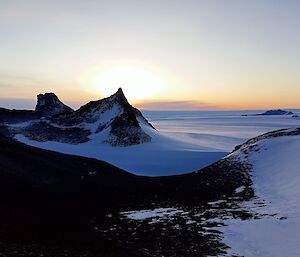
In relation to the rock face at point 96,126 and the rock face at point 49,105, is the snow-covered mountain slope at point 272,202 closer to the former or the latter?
the rock face at point 96,126

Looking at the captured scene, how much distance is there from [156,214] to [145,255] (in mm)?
9699

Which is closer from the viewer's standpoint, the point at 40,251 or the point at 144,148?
the point at 40,251

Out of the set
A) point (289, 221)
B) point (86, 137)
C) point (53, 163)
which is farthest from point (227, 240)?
point (86, 137)

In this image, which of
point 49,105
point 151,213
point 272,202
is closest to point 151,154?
point 272,202

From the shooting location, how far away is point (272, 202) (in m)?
33.4

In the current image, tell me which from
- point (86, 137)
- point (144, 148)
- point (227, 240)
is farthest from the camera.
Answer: point (86, 137)

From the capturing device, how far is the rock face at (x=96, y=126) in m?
71.9

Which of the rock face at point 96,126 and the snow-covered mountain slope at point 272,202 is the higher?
the rock face at point 96,126

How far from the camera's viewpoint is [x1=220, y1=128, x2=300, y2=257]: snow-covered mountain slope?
77.4 feet

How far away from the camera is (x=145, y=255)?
21.6 m

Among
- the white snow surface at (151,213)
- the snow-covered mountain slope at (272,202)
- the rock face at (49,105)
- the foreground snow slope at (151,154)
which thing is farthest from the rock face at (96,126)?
the white snow surface at (151,213)

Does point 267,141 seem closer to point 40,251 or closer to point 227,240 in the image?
point 227,240

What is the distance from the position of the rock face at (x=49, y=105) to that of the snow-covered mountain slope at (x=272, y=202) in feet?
199

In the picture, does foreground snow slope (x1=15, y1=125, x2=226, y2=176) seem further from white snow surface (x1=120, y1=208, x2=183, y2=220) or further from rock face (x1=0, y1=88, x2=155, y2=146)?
white snow surface (x1=120, y1=208, x2=183, y2=220)
